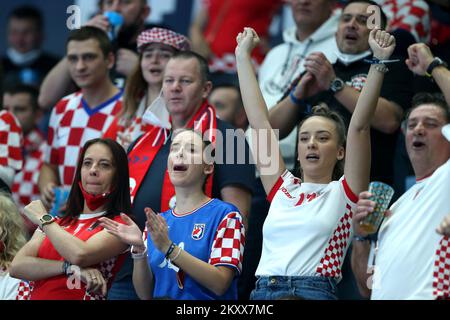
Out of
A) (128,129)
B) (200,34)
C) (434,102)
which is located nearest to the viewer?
(434,102)

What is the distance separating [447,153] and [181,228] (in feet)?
4.18

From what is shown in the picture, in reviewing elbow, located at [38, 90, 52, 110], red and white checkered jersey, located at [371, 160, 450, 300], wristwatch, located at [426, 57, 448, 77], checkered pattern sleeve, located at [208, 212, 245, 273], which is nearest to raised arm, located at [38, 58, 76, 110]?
elbow, located at [38, 90, 52, 110]

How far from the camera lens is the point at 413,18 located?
21.3 ft

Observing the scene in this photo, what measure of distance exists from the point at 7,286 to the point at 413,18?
2905 millimetres

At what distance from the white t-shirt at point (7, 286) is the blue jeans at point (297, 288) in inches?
52.0

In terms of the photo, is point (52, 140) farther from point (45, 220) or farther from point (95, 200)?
point (45, 220)

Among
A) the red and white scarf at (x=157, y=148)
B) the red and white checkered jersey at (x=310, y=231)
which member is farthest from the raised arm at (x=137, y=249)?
the red and white scarf at (x=157, y=148)

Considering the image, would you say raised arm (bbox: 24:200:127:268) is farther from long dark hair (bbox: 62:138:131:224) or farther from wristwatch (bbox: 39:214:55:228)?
long dark hair (bbox: 62:138:131:224)

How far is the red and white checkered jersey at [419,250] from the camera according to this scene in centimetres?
441

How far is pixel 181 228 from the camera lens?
5.04 metres

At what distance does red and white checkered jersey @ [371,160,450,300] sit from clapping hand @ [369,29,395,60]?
1.97 feet

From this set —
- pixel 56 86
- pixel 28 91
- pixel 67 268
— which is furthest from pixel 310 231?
pixel 28 91

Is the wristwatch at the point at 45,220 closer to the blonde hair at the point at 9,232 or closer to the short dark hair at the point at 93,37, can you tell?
the blonde hair at the point at 9,232

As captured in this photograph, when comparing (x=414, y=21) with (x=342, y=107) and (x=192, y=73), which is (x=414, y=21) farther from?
(x=192, y=73)
